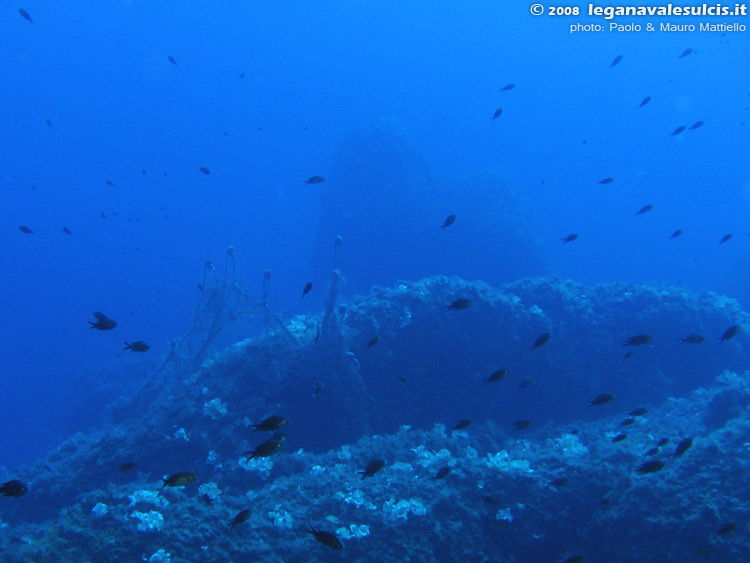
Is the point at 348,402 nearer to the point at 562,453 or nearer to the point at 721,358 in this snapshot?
A: the point at 562,453

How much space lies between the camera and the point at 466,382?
1065cm

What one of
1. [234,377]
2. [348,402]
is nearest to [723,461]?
[348,402]

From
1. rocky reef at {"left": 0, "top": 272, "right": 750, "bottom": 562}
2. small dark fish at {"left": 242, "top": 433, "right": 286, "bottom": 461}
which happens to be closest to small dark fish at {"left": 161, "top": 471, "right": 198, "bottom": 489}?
small dark fish at {"left": 242, "top": 433, "right": 286, "bottom": 461}

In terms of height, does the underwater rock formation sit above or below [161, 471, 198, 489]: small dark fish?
above

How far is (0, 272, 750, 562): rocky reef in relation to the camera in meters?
6.12

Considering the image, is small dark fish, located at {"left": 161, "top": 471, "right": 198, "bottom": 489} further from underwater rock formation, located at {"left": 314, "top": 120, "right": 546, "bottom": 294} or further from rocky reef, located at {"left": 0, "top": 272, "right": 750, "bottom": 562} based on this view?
underwater rock formation, located at {"left": 314, "top": 120, "right": 546, "bottom": 294}

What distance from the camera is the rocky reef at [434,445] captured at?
6.12 meters

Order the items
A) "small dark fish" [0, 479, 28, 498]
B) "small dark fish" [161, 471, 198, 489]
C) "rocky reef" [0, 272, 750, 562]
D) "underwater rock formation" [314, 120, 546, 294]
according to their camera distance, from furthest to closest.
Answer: "underwater rock formation" [314, 120, 546, 294] → "rocky reef" [0, 272, 750, 562] → "small dark fish" [161, 471, 198, 489] → "small dark fish" [0, 479, 28, 498]

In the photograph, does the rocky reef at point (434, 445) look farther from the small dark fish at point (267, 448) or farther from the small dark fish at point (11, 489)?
the small dark fish at point (267, 448)

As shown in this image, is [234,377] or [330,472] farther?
[234,377]

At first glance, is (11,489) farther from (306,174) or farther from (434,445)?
(306,174)

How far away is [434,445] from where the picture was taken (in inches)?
339

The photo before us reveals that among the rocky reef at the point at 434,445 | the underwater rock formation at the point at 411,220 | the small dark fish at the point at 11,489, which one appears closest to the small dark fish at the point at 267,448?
the small dark fish at the point at 11,489

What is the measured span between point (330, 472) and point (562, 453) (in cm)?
426
